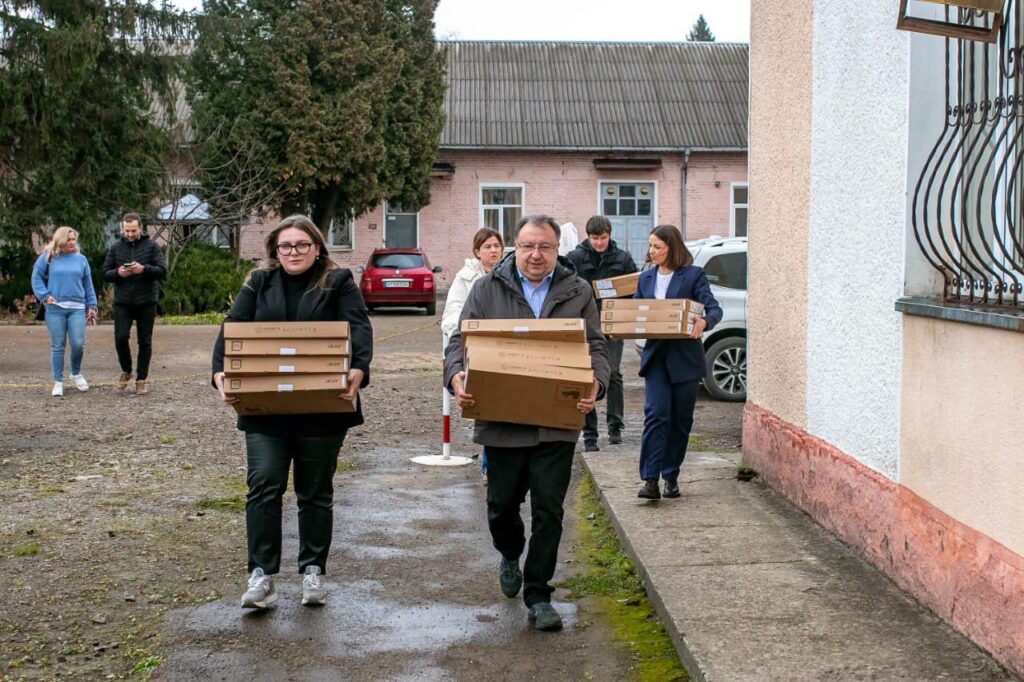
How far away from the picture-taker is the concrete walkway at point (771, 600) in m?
4.67

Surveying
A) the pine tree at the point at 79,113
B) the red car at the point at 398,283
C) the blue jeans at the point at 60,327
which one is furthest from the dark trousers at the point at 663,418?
the red car at the point at 398,283

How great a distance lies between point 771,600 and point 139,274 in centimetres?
910

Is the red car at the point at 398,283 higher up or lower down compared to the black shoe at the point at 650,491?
higher up

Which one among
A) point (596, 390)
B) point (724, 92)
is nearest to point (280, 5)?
point (724, 92)

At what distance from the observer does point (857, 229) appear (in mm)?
6328

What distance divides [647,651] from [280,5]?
88.7 ft

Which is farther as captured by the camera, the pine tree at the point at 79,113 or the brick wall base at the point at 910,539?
the pine tree at the point at 79,113

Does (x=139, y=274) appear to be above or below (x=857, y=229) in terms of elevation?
below

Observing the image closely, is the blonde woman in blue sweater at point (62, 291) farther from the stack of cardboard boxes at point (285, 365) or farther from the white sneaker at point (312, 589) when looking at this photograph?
the stack of cardboard boxes at point (285, 365)

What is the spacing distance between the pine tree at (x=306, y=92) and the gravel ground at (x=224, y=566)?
59.1ft

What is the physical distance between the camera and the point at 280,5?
29984 millimetres

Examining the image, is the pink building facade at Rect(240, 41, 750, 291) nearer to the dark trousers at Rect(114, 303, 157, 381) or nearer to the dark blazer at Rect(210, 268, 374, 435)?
the dark trousers at Rect(114, 303, 157, 381)

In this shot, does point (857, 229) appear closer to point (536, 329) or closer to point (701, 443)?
point (536, 329)

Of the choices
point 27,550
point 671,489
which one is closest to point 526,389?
point 671,489
